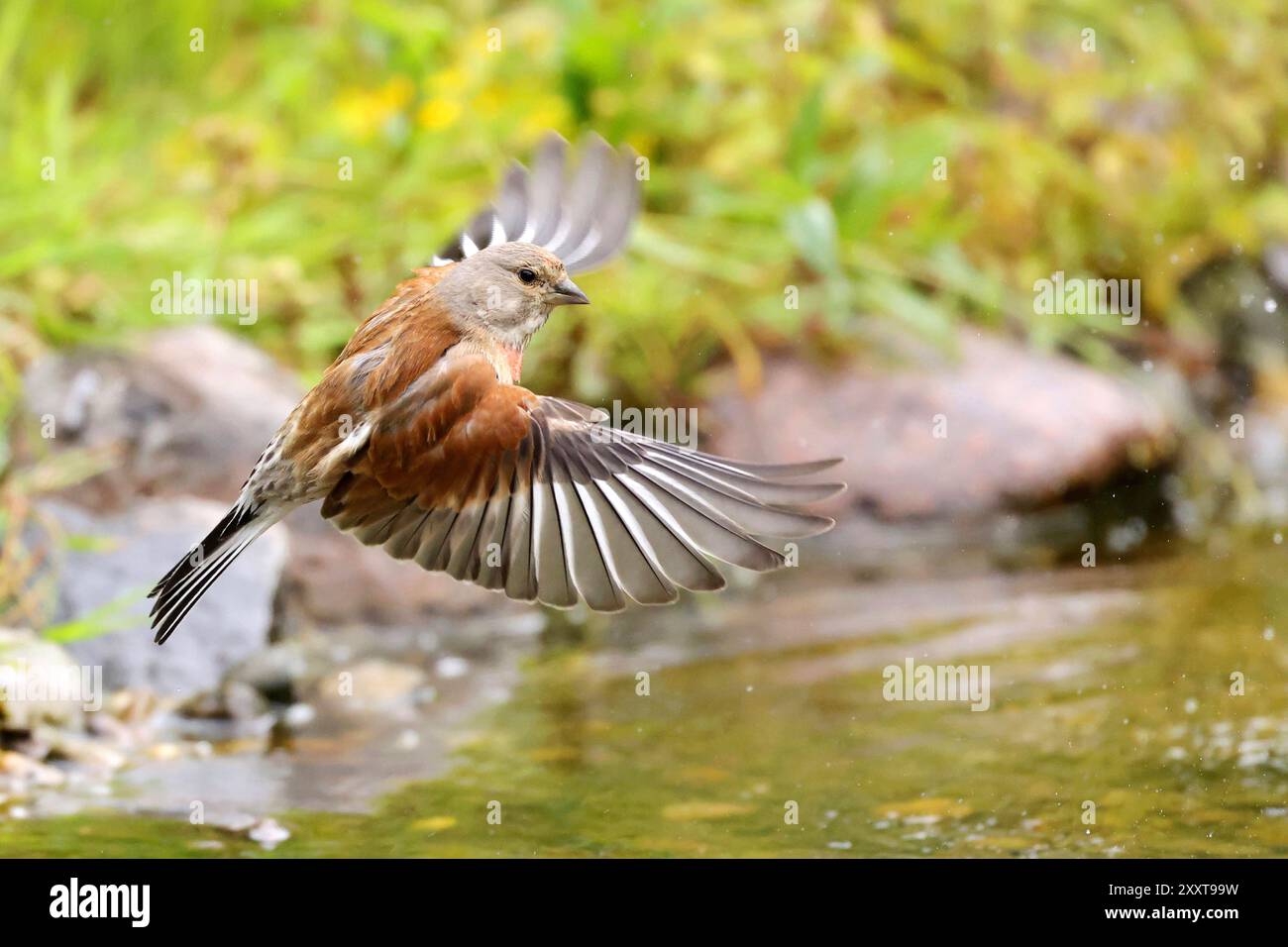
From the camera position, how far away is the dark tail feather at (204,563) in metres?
3.84

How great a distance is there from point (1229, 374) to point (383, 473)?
5.65 meters

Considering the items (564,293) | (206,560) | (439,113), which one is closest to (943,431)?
(439,113)

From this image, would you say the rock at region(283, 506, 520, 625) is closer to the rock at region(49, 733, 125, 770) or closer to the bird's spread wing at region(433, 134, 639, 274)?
the rock at region(49, 733, 125, 770)

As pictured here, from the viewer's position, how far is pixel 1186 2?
8547 millimetres

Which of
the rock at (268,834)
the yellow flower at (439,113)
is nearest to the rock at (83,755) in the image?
the rock at (268,834)

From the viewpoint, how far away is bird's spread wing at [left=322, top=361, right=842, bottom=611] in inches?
128

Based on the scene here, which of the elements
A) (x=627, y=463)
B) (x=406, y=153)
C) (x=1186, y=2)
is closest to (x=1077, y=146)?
(x=1186, y=2)

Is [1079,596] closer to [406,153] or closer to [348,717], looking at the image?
[348,717]
